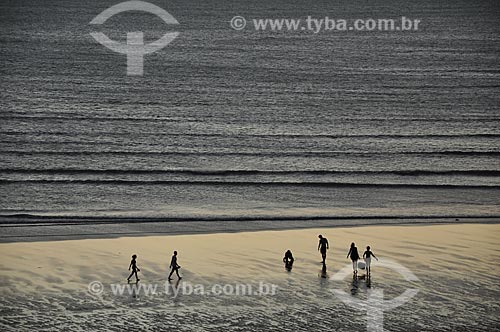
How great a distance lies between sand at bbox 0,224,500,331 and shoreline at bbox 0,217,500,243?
0.87 metres

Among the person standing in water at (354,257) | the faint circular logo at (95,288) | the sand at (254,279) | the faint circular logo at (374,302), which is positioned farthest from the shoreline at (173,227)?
the faint circular logo at (374,302)

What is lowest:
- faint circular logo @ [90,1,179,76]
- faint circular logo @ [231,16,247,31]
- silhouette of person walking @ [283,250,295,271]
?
silhouette of person walking @ [283,250,295,271]

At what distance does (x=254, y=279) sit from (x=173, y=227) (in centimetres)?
924

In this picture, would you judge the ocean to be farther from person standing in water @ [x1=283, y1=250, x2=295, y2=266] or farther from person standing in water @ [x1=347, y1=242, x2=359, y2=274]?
person standing in water @ [x1=347, y1=242, x2=359, y2=274]

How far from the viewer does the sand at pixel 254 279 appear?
27.0 metres

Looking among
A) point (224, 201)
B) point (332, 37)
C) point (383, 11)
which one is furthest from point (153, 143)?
point (383, 11)

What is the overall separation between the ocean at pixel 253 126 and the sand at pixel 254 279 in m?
4.90

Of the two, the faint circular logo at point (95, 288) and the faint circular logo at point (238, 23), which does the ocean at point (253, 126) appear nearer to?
the faint circular logo at point (238, 23)

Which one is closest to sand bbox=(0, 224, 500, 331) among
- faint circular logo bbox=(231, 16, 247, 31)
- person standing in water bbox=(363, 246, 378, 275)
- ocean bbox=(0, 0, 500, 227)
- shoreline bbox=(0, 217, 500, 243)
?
person standing in water bbox=(363, 246, 378, 275)

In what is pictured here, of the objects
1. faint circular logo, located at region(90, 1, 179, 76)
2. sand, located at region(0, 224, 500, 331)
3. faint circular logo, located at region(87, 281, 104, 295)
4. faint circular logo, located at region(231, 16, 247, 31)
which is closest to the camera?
sand, located at region(0, 224, 500, 331)

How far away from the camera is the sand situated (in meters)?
27.0

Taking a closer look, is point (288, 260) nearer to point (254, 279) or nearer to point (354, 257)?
point (254, 279)

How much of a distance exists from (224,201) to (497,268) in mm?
16395

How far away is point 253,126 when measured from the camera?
219ft
